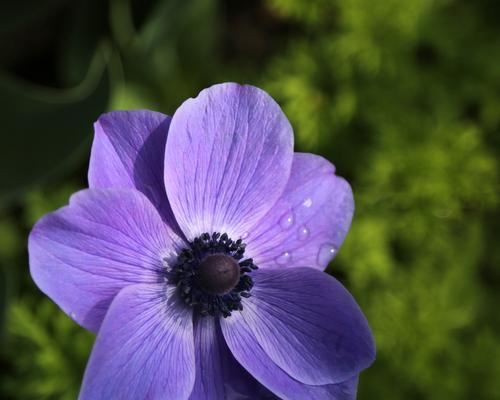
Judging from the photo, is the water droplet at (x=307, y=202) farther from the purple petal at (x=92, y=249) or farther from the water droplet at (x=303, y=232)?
the purple petal at (x=92, y=249)

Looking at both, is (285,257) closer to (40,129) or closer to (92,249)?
(92,249)

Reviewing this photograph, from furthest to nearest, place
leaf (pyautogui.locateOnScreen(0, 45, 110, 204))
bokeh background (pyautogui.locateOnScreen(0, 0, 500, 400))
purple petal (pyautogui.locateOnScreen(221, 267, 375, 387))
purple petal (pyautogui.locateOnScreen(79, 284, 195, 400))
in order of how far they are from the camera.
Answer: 1. bokeh background (pyautogui.locateOnScreen(0, 0, 500, 400))
2. leaf (pyautogui.locateOnScreen(0, 45, 110, 204))
3. purple petal (pyautogui.locateOnScreen(221, 267, 375, 387))
4. purple petal (pyautogui.locateOnScreen(79, 284, 195, 400))

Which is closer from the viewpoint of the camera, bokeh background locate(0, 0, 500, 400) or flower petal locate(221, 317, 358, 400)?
flower petal locate(221, 317, 358, 400)

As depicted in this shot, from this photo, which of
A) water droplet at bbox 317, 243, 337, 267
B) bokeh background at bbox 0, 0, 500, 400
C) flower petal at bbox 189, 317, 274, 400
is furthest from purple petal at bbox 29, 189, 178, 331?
bokeh background at bbox 0, 0, 500, 400

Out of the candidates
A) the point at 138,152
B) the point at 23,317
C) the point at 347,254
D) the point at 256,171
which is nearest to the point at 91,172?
the point at 138,152

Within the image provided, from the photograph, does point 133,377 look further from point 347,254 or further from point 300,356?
point 347,254

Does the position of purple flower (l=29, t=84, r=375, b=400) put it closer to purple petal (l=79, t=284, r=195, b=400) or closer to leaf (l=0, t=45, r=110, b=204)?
purple petal (l=79, t=284, r=195, b=400)

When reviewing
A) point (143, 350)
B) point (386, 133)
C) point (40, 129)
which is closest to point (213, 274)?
point (143, 350)
